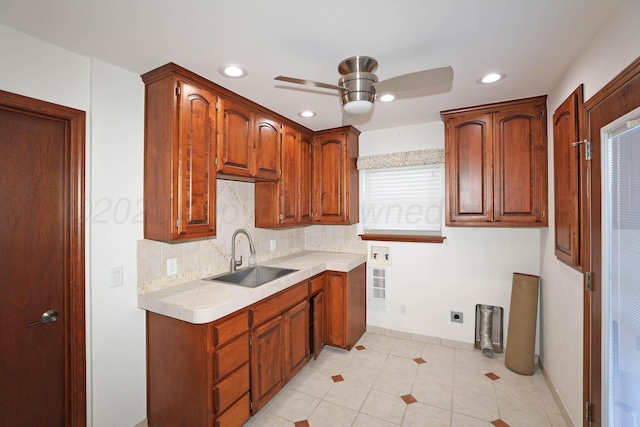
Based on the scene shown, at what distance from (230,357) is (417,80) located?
6.31 feet

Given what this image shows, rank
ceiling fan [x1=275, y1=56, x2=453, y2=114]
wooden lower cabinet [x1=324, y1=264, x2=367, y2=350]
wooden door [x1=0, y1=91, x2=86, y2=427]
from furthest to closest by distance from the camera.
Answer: wooden lower cabinet [x1=324, y1=264, x2=367, y2=350]
wooden door [x1=0, y1=91, x2=86, y2=427]
ceiling fan [x1=275, y1=56, x2=453, y2=114]

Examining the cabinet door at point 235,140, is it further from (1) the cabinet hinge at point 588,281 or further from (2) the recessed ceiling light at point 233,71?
(1) the cabinet hinge at point 588,281

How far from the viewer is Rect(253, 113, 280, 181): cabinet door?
261 cm

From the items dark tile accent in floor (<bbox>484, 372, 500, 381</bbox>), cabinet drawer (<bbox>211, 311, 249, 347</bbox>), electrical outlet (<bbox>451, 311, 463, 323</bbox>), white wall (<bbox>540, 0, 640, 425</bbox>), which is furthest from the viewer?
electrical outlet (<bbox>451, 311, 463, 323</bbox>)

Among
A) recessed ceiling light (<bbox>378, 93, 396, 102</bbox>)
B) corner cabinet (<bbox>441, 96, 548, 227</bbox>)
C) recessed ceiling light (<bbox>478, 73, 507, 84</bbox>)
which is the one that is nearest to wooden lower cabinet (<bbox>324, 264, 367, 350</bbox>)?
corner cabinet (<bbox>441, 96, 548, 227</bbox>)

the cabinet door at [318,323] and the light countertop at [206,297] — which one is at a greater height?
the light countertop at [206,297]

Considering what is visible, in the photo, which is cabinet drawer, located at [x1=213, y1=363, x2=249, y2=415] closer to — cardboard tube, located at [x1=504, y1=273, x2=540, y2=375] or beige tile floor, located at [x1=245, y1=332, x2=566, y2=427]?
beige tile floor, located at [x1=245, y1=332, x2=566, y2=427]

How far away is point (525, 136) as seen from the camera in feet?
8.34

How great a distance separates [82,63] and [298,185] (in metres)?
1.95

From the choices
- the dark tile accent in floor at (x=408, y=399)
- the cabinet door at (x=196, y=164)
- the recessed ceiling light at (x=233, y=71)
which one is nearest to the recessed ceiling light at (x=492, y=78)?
the recessed ceiling light at (x=233, y=71)

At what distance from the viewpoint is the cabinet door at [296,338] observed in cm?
244

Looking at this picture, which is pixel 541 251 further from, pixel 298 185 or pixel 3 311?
pixel 3 311

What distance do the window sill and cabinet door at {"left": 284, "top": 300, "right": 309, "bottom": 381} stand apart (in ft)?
3.89

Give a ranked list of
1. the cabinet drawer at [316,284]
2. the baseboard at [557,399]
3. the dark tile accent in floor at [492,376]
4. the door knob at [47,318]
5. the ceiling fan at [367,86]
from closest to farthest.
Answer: the ceiling fan at [367,86] → the door knob at [47,318] → the baseboard at [557,399] → the dark tile accent in floor at [492,376] → the cabinet drawer at [316,284]
